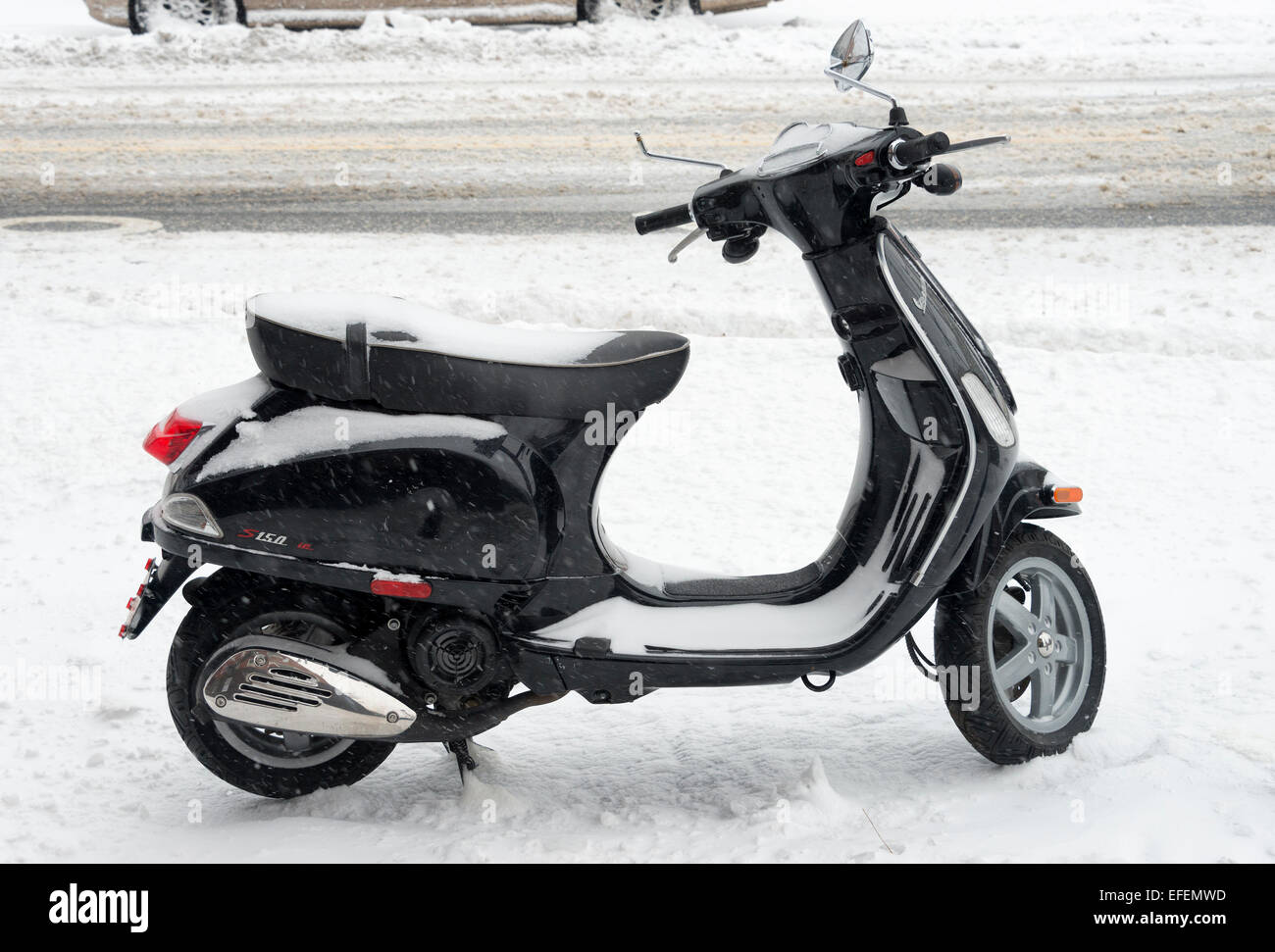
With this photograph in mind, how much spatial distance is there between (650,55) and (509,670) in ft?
38.5

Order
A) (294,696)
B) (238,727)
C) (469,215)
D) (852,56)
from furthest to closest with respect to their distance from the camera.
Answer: (469,215)
(852,56)
(238,727)
(294,696)

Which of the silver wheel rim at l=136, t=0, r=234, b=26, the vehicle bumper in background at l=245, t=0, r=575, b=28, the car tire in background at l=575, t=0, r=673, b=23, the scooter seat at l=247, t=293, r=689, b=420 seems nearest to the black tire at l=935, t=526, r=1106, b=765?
the scooter seat at l=247, t=293, r=689, b=420

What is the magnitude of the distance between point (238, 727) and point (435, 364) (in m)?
0.99

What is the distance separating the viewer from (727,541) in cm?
455

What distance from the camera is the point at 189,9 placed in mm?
14219

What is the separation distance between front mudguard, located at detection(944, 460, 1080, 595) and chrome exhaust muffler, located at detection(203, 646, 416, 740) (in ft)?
4.60

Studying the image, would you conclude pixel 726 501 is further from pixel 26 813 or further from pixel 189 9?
pixel 189 9

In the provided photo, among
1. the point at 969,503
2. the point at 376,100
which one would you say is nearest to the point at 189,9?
the point at 376,100

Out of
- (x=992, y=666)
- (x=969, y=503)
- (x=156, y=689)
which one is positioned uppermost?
(x=969, y=503)

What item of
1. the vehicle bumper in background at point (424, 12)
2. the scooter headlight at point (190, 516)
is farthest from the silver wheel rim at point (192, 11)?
the scooter headlight at point (190, 516)

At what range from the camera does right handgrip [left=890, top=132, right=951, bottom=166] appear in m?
2.86

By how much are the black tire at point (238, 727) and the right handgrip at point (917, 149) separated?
1637 mm

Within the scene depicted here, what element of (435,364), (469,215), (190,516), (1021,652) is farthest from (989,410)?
(469,215)

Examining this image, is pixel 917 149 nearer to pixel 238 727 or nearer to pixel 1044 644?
pixel 1044 644
